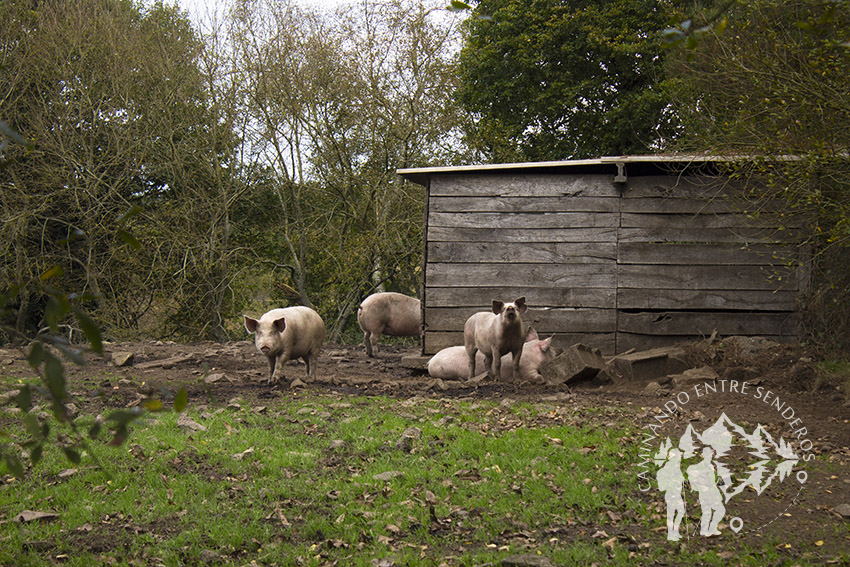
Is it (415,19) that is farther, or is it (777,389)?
(415,19)

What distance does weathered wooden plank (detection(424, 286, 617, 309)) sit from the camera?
12164mm

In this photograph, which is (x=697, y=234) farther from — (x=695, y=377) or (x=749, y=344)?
(x=695, y=377)

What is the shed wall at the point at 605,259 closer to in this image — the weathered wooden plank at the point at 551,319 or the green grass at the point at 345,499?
the weathered wooden plank at the point at 551,319

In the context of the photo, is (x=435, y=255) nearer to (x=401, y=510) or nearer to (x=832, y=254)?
(x=832, y=254)

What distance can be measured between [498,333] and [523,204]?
3.28 m

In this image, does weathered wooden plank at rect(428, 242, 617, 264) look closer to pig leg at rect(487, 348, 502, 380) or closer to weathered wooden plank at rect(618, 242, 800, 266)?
weathered wooden plank at rect(618, 242, 800, 266)

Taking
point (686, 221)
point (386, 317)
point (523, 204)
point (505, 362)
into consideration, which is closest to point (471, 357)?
point (505, 362)

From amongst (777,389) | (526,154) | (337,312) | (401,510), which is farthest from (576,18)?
(401,510)

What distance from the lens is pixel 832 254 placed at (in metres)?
10.2

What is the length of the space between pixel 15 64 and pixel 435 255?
36.2 ft

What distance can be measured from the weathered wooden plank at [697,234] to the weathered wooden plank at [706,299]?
0.77 m

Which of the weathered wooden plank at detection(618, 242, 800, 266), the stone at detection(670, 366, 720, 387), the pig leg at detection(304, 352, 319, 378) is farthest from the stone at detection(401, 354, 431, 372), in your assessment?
the stone at detection(670, 366, 720, 387)

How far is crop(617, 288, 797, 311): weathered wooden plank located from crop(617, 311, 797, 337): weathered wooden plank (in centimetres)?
11

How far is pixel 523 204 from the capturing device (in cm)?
1258
